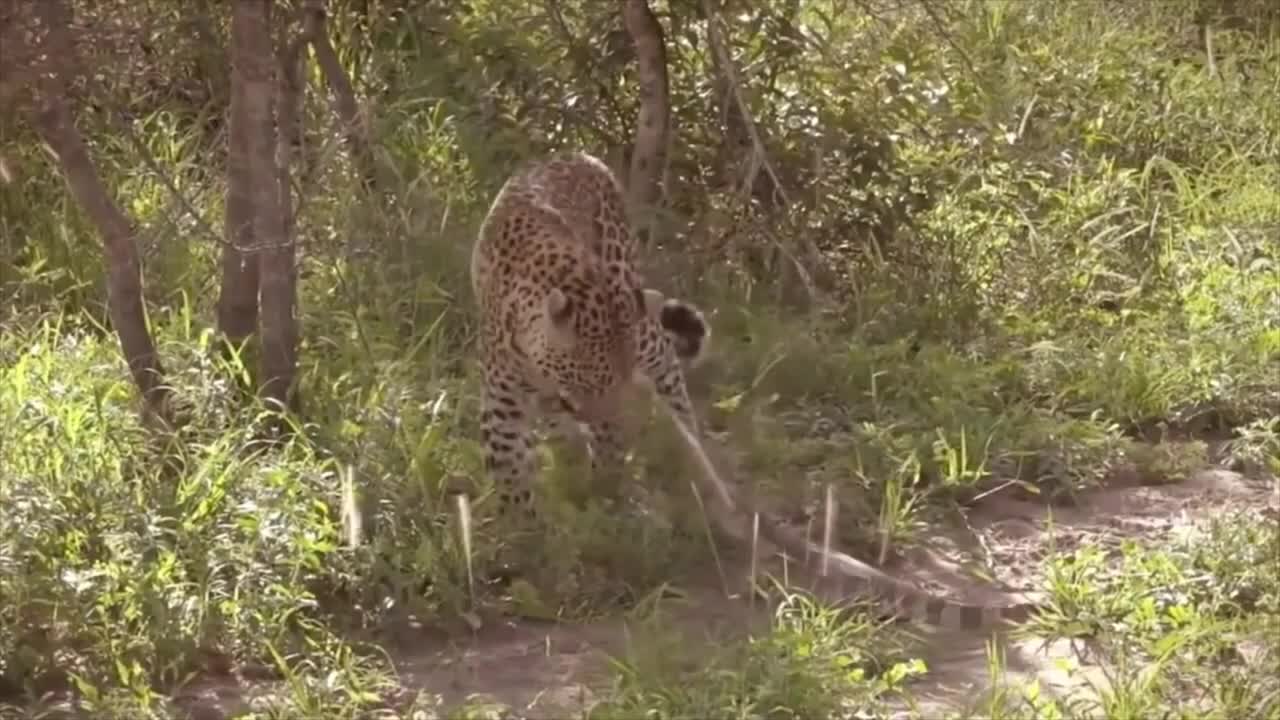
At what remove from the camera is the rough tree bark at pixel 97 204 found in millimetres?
6191

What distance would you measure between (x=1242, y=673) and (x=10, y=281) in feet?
15.8

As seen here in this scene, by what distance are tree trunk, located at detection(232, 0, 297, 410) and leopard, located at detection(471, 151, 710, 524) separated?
66cm

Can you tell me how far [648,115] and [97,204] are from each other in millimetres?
2648

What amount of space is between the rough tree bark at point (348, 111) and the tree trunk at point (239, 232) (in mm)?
1334

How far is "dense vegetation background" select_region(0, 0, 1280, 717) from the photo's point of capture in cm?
558

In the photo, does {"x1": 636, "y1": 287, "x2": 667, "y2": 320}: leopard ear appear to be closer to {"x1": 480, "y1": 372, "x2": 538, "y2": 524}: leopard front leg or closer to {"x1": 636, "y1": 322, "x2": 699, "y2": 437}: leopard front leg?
{"x1": 636, "y1": 322, "x2": 699, "y2": 437}: leopard front leg

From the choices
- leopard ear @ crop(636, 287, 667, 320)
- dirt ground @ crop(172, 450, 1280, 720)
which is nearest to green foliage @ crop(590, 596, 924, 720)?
dirt ground @ crop(172, 450, 1280, 720)

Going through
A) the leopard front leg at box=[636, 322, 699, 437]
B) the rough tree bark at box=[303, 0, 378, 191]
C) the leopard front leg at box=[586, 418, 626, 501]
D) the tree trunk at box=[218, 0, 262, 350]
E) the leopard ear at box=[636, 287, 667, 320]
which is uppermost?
the rough tree bark at box=[303, 0, 378, 191]

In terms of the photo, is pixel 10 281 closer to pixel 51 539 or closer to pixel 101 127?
pixel 101 127

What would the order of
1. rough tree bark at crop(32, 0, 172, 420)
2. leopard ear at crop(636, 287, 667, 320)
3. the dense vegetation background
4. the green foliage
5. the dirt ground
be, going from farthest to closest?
leopard ear at crop(636, 287, 667, 320) < rough tree bark at crop(32, 0, 172, 420) < the dense vegetation background < the dirt ground < the green foliage

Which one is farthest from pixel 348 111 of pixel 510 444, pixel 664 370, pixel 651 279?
pixel 510 444

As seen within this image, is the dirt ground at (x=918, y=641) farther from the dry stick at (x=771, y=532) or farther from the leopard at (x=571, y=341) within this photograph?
the leopard at (x=571, y=341)

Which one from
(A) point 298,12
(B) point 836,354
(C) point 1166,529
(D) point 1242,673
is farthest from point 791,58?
(D) point 1242,673

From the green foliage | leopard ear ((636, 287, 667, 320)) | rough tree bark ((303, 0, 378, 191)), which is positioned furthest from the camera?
rough tree bark ((303, 0, 378, 191))
